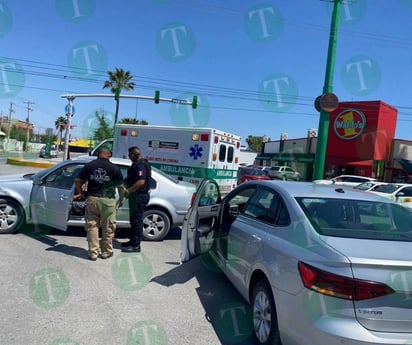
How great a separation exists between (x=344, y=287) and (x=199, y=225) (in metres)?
2.68

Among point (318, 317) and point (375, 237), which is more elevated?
point (375, 237)

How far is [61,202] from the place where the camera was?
6.07 meters

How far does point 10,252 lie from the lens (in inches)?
218

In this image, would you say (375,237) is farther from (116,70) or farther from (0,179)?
(116,70)

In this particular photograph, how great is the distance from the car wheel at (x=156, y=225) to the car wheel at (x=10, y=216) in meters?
2.23

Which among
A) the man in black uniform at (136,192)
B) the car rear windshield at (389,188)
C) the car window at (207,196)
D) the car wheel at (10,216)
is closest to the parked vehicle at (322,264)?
the car window at (207,196)

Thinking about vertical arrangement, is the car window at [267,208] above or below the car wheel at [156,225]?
above

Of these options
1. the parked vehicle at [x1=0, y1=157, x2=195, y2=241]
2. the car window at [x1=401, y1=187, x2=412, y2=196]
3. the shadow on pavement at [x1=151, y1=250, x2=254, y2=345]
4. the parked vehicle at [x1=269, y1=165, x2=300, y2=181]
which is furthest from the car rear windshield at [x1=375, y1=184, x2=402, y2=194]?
the parked vehicle at [x1=269, y1=165, x2=300, y2=181]

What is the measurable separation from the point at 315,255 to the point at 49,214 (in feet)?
16.4

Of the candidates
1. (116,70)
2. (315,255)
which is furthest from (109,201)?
(116,70)

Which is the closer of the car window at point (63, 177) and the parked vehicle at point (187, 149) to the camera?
the car window at point (63, 177)

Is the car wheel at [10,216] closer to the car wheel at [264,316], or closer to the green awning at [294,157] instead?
the car wheel at [264,316]

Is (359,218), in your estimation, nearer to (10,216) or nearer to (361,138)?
(10,216)

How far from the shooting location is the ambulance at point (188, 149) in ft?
38.9
